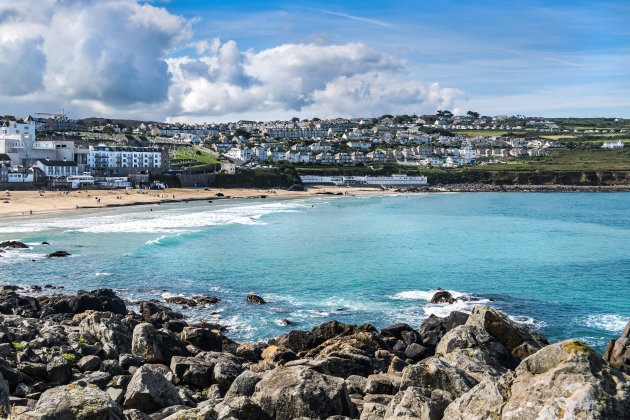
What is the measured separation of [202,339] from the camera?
58.9ft

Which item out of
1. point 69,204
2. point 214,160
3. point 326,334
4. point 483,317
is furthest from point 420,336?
point 214,160

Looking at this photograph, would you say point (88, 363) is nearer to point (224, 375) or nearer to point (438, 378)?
point (224, 375)

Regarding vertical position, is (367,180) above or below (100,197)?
above

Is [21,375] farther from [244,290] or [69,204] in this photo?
[69,204]

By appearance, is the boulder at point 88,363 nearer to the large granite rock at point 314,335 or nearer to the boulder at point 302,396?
the boulder at point 302,396

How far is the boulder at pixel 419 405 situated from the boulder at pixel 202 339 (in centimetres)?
1087

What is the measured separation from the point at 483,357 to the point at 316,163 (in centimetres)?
13970

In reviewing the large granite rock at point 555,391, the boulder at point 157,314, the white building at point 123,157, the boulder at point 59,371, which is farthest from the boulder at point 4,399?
the white building at point 123,157

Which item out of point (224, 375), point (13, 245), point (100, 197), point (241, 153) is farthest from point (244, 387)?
point (241, 153)

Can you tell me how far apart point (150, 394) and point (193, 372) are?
307 centimetres

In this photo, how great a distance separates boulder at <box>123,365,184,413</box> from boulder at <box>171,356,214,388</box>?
2.52 m

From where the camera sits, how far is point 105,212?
65125mm

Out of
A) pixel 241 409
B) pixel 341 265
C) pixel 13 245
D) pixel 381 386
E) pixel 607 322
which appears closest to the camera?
pixel 241 409

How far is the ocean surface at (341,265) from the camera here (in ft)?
79.2
